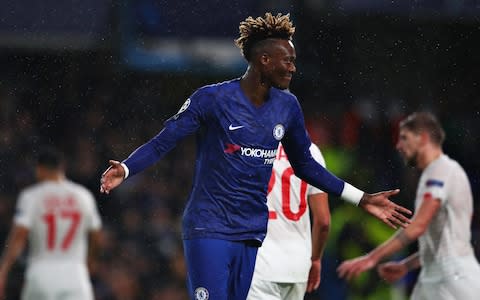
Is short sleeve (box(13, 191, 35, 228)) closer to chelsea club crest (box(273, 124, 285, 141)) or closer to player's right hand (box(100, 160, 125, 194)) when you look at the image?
chelsea club crest (box(273, 124, 285, 141))

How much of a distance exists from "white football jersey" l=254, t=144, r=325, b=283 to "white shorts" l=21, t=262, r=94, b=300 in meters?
4.39

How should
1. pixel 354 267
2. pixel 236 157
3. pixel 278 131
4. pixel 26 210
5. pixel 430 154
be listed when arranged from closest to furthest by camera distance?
pixel 236 157 → pixel 278 131 → pixel 354 267 → pixel 430 154 → pixel 26 210

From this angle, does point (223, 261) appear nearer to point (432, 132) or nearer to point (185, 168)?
point (432, 132)

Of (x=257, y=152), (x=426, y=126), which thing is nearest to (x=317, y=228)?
(x=426, y=126)

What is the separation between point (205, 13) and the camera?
13203 millimetres

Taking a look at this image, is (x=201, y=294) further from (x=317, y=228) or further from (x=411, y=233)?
(x=411, y=233)

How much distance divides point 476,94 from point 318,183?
8924 millimetres

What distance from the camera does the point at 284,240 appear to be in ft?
22.1

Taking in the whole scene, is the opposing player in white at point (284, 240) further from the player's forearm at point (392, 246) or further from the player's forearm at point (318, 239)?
the player's forearm at point (392, 246)

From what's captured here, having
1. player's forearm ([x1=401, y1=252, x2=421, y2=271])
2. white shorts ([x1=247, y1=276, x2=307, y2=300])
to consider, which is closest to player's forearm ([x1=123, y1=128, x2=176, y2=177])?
white shorts ([x1=247, y1=276, x2=307, y2=300])

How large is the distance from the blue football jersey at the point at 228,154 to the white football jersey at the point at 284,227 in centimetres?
72

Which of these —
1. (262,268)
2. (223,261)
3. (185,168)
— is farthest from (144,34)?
(223,261)

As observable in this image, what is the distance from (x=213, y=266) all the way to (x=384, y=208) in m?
0.93

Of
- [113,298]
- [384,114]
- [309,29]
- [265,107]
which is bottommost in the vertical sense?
[113,298]
